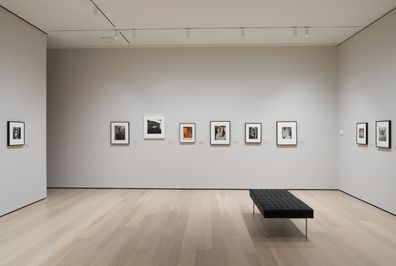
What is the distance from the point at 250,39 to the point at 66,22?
5.93 metres

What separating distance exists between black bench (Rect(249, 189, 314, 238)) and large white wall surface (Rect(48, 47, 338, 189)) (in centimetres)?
411

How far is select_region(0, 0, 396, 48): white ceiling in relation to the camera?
7.58 m

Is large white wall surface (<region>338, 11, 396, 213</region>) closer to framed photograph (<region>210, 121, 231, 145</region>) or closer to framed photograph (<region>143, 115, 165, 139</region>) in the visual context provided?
framed photograph (<region>210, 121, 231, 145</region>)

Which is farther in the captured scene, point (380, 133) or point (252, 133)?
point (252, 133)

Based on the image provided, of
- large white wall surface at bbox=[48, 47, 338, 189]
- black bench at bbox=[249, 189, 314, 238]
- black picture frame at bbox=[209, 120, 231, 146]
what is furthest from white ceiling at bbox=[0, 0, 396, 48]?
black bench at bbox=[249, 189, 314, 238]

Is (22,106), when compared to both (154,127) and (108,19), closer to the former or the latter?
(108,19)

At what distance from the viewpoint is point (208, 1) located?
7395mm

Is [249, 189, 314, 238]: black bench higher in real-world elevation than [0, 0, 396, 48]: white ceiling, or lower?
lower

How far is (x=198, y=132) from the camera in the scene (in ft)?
37.3

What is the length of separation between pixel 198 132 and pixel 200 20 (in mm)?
4199

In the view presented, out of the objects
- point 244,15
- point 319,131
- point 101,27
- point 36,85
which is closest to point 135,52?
point 101,27

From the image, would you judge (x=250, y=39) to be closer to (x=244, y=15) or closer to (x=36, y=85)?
(x=244, y=15)

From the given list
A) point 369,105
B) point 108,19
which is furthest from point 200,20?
point 369,105

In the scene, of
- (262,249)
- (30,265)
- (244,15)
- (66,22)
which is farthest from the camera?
(66,22)
